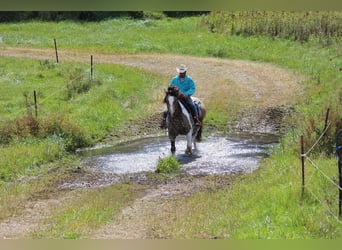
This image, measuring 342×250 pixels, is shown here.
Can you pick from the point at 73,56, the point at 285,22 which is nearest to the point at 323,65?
the point at 285,22

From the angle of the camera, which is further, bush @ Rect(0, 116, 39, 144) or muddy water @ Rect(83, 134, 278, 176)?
bush @ Rect(0, 116, 39, 144)

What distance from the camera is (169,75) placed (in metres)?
24.3

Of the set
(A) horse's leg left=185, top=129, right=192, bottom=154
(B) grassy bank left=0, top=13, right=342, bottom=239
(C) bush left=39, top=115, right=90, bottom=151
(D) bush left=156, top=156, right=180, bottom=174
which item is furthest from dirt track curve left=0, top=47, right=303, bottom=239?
(C) bush left=39, top=115, right=90, bottom=151

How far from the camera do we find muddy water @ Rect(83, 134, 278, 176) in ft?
44.1

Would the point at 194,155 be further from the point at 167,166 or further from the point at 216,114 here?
the point at 216,114

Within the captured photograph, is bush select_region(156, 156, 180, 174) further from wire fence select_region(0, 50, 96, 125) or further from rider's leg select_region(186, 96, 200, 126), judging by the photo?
wire fence select_region(0, 50, 96, 125)

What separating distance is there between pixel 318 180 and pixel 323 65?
51.7ft

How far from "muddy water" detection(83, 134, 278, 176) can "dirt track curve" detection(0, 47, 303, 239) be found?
164 cm

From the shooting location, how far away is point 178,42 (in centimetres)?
3172

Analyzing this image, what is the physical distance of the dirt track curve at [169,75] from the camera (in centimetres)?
846

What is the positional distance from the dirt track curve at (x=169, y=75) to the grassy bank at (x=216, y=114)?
458 mm

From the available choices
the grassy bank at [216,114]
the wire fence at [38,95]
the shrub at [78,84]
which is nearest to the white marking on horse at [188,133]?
the grassy bank at [216,114]

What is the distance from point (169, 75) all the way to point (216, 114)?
6071 millimetres

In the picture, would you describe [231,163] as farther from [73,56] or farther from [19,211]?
[73,56]
